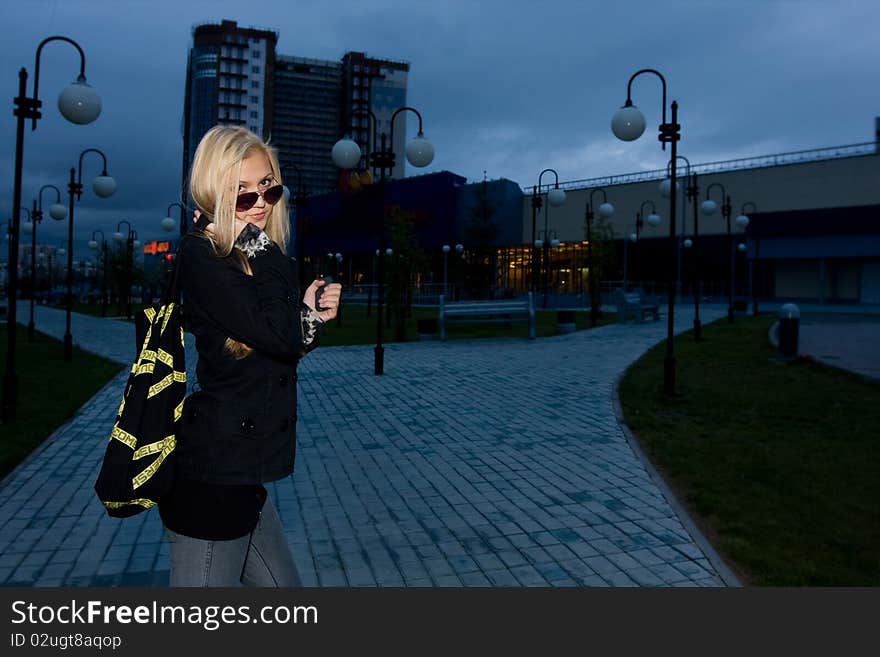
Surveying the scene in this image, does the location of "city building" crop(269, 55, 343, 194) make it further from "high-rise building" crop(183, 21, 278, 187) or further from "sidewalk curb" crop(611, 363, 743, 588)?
"sidewalk curb" crop(611, 363, 743, 588)

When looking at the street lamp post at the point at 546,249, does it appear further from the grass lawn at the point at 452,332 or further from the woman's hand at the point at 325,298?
the woman's hand at the point at 325,298

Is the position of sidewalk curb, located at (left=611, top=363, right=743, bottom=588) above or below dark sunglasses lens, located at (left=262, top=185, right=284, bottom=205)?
below

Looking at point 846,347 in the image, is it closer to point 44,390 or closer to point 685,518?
point 685,518

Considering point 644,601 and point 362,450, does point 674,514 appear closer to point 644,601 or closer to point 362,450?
point 644,601

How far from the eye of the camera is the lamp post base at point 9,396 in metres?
7.55

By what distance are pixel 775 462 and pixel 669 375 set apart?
3.50 meters

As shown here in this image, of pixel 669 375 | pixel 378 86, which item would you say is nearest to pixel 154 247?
pixel 378 86

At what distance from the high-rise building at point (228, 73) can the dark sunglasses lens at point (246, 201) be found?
114037 mm

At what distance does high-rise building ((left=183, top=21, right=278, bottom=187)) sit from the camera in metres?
107

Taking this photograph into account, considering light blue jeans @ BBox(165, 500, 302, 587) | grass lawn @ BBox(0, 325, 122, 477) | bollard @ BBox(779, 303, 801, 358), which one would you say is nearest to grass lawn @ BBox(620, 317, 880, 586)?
bollard @ BBox(779, 303, 801, 358)

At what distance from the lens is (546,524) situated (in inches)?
174

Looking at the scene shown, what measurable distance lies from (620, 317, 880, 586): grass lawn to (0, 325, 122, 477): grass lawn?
5.87 metres

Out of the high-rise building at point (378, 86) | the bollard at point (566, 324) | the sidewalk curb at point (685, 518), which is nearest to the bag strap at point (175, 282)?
the sidewalk curb at point (685, 518)

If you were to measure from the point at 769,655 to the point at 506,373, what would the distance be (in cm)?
920
